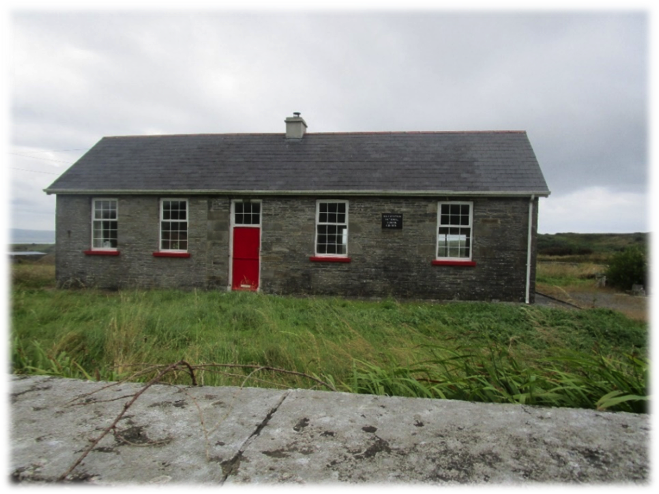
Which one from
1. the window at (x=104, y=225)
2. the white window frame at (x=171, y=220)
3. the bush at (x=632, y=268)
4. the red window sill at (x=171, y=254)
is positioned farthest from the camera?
the bush at (x=632, y=268)

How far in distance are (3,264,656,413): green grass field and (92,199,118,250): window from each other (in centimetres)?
549

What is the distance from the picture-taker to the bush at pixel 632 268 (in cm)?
1473

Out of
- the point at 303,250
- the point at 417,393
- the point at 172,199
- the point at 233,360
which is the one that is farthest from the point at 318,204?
the point at 417,393

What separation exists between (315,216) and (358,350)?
925 cm

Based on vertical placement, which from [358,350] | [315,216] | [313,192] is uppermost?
[313,192]

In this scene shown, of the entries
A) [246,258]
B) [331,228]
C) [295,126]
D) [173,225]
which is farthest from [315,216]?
[173,225]

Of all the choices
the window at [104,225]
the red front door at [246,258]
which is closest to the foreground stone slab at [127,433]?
the red front door at [246,258]

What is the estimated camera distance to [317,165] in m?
13.9

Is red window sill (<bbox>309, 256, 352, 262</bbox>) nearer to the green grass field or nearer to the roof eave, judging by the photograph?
the roof eave

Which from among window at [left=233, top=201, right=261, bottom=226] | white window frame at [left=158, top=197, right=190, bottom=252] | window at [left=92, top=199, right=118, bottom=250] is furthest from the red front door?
window at [left=92, top=199, right=118, bottom=250]

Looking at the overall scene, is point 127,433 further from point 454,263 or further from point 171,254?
point 171,254

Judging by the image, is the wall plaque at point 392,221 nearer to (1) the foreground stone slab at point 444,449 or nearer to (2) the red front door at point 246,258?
(2) the red front door at point 246,258

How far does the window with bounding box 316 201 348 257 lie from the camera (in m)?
12.8

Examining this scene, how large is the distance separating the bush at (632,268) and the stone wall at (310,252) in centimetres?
670
